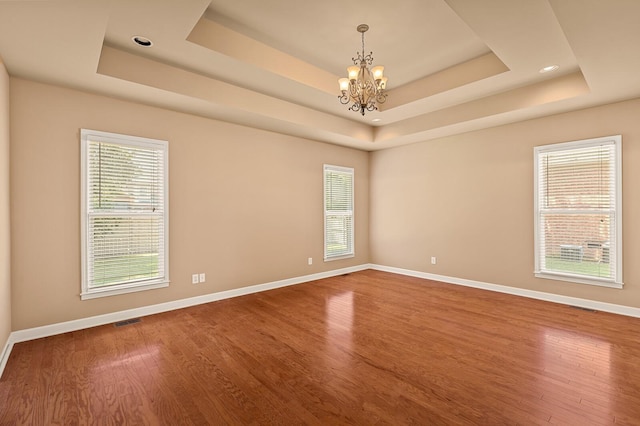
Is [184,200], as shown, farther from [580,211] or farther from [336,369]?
[580,211]

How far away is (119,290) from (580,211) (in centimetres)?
614

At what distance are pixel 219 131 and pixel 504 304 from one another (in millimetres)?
4864

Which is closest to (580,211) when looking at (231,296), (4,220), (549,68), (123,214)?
(549,68)

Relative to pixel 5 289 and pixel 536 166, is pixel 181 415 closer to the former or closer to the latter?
pixel 5 289

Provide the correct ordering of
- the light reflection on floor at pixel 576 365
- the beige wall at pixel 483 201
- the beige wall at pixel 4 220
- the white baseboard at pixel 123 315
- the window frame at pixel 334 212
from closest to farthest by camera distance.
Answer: the light reflection on floor at pixel 576 365
the beige wall at pixel 4 220
the white baseboard at pixel 123 315
the beige wall at pixel 483 201
the window frame at pixel 334 212

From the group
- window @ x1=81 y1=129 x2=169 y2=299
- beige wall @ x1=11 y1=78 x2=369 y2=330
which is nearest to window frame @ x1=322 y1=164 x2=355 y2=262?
beige wall @ x1=11 y1=78 x2=369 y2=330

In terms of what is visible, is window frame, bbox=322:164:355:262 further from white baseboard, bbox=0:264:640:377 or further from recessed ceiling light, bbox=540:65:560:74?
recessed ceiling light, bbox=540:65:560:74

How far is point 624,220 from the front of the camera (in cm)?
393

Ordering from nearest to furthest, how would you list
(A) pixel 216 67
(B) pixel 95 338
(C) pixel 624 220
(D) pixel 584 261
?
(B) pixel 95 338 < (A) pixel 216 67 < (C) pixel 624 220 < (D) pixel 584 261

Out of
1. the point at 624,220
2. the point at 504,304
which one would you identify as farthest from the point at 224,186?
the point at 624,220

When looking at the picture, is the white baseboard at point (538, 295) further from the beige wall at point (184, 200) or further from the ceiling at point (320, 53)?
the ceiling at point (320, 53)

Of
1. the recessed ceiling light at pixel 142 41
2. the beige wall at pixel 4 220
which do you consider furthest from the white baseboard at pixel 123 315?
the recessed ceiling light at pixel 142 41

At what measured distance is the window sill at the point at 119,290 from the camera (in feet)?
11.6

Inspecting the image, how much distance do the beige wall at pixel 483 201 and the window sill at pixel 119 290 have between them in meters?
4.51
